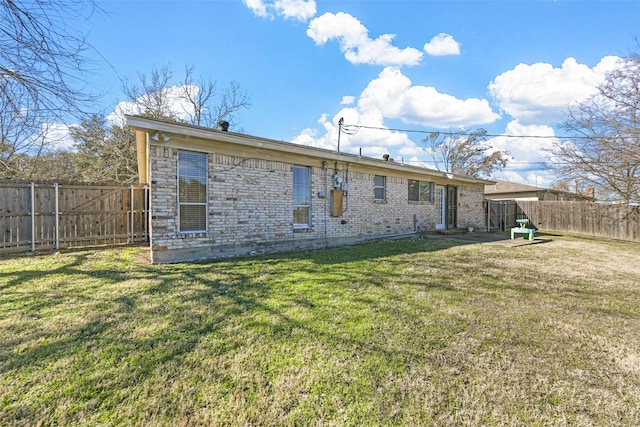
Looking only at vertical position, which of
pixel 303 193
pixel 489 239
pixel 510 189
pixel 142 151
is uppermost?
pixel 510 189

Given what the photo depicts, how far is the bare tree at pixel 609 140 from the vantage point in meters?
11.8

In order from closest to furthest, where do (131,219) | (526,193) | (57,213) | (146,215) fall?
1. (57,213)
2. (131,219)
3. (146,215)
4. (526,193)

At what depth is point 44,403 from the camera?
6.47 ft

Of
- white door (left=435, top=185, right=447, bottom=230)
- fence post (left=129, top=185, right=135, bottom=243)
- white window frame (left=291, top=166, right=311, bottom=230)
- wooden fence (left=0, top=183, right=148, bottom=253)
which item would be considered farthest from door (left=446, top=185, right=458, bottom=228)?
fence post (left=129, top=185, right=135, bottom=243)

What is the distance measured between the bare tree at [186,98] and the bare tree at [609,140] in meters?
18.0

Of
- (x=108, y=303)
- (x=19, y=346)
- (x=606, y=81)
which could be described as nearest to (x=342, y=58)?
(x=606, y=81)

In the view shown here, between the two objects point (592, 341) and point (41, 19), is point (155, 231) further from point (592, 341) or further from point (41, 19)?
point (592, 341)

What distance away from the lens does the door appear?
14156 mm

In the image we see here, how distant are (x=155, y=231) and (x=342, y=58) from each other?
12.2 meters

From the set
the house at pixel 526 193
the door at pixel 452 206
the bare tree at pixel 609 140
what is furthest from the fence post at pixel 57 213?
the house at pixel 526 193

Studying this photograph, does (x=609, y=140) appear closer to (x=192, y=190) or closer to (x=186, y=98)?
(x=192, y=190)

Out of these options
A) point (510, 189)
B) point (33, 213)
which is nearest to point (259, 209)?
point (33, 213)

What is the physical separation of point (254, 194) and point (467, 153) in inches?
1050

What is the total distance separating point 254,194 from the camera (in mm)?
7539
